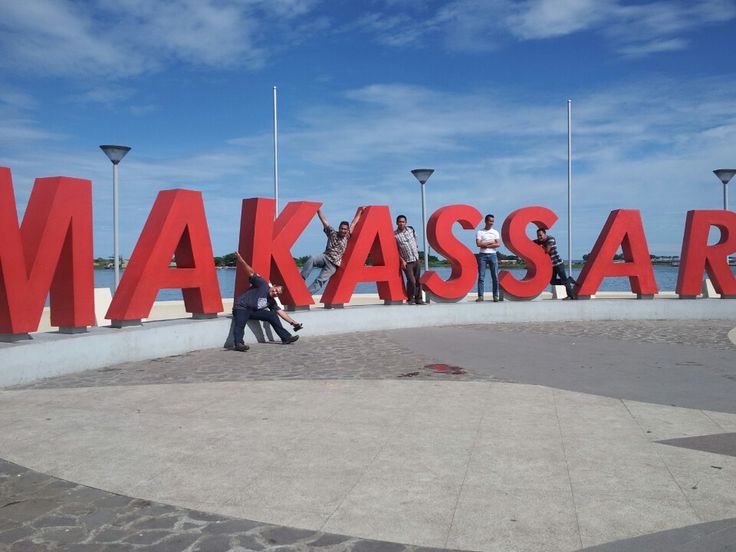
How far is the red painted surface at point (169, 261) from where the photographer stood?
10688 millimetres

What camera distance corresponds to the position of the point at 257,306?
11.8 metres

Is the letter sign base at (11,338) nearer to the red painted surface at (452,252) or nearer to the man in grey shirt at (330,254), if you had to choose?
the man in grey shirt at (330,254)

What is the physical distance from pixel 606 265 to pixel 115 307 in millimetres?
11808

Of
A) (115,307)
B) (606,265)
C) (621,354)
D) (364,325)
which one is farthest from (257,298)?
(606,265)

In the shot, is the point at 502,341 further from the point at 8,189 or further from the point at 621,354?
the point at 8,189

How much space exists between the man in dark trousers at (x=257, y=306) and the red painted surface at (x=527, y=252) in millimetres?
6429

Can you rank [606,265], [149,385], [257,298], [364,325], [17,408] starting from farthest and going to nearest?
[606,265] → [364,325] → [257,298] → [149,385] → [17,408]

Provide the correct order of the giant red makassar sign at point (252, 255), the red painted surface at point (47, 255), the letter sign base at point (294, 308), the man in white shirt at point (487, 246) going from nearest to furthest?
1. the red painted surface at point (47, 255)
2. the giant red makassar sign at point (252, 255)
3. the letter sign base at point (294, 308)
4. the man in white shirt at point (487, 246)

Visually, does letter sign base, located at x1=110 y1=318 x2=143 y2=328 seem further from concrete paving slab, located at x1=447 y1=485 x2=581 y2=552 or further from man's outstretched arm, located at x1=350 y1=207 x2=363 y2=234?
concrete paving slab, located at x1=447 y1=485 x2=581 y2=552

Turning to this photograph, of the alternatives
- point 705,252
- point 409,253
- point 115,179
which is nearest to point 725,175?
point 705,252

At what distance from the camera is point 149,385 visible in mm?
8070

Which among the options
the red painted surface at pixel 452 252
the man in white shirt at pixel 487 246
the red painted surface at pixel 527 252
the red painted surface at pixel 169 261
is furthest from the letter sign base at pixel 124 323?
the red painted surface at pixel 527 252

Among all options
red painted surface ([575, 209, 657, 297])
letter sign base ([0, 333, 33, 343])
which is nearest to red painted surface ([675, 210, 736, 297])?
red painted surface ([575, 209, 657, 297])

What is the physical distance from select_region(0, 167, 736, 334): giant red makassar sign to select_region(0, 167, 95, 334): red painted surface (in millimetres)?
14
